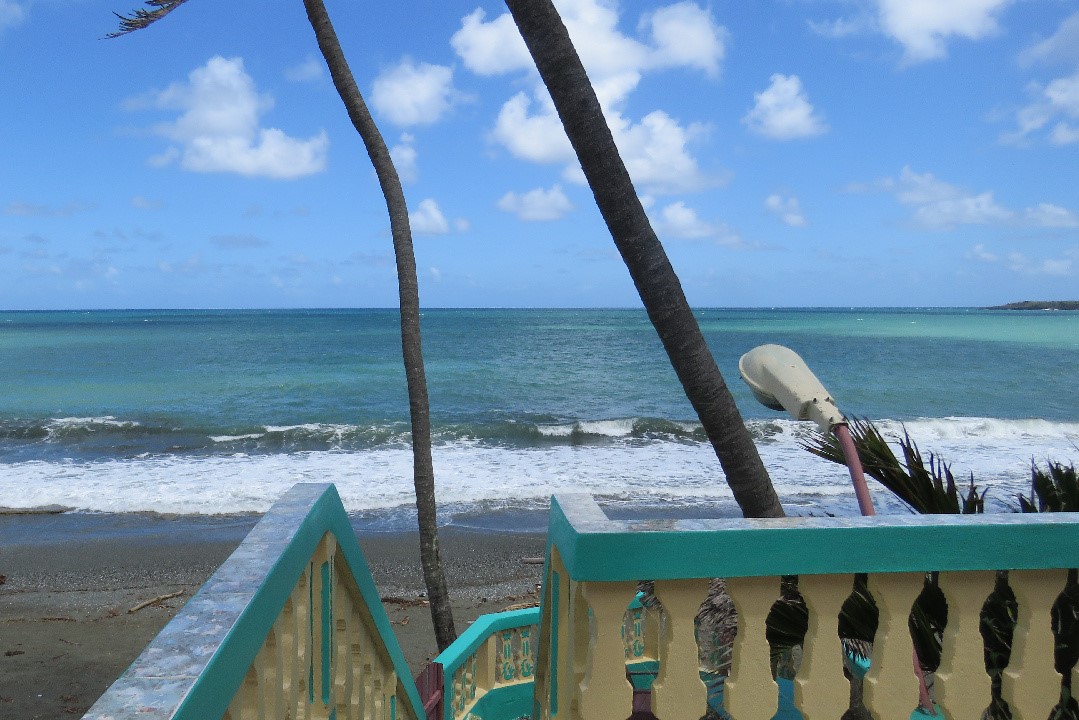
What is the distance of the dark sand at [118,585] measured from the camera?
760cm

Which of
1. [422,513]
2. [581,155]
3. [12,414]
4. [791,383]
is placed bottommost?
[12,414]

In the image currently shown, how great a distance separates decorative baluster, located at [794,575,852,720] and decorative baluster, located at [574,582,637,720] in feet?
1.31

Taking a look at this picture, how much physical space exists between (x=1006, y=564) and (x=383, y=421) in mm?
23798

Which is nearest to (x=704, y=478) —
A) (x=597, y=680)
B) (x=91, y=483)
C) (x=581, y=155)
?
(x=91, y=483)

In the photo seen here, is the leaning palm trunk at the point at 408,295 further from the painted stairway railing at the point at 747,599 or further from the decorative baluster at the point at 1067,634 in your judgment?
the decorative baluster at the point at 1067,634

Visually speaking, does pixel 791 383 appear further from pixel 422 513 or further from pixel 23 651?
pixel 23 651

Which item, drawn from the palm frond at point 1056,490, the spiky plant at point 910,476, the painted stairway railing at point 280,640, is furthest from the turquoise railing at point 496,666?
the palm frond at point 1056,490

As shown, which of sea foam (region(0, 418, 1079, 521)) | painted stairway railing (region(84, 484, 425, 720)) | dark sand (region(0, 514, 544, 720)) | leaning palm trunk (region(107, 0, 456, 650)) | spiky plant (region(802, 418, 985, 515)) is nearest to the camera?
painted stairway railing (region(84, 484, 425, 720))

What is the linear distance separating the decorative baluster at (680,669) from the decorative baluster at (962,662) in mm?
564

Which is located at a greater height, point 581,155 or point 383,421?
point 581,155

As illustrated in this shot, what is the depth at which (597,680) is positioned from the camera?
1.80 m

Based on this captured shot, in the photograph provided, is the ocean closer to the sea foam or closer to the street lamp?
the sea foam

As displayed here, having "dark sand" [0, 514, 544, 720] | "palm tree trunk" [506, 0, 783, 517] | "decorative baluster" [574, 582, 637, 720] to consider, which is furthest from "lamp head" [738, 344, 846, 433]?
"dark sand" [0, 514, 544, 720]

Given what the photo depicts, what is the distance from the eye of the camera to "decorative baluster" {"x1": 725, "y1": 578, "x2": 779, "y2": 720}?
1.83 meters
